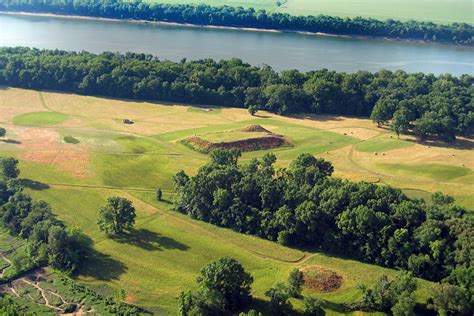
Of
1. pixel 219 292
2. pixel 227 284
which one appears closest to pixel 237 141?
pixel 227 284

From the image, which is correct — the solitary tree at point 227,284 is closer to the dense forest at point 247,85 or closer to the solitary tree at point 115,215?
the solitary tree at point 115,215

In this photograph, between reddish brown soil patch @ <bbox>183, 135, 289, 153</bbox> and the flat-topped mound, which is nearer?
reddish brown soil patch @ <bbox>183, 135, 289, 153</bbox>

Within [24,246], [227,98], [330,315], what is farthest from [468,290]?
[227,98]

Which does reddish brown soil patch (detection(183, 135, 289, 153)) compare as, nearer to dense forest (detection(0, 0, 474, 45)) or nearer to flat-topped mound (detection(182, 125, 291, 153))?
flat-topped mound (detection(182, 125, 291, 153))

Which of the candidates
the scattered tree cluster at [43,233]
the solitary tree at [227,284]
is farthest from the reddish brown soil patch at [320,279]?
the scattered tree cluster at [43,233]

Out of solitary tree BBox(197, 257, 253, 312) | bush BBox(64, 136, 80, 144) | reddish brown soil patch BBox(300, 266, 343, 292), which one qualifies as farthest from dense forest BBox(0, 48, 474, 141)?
solitary tree BBox(197, 257, 253, 312)

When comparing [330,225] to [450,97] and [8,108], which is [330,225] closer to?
[450,97]
